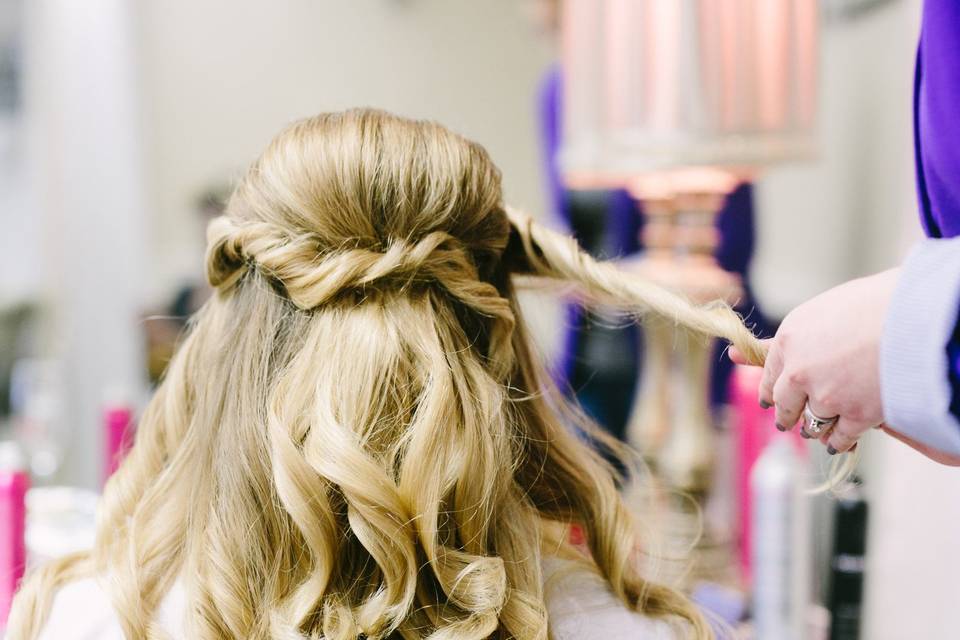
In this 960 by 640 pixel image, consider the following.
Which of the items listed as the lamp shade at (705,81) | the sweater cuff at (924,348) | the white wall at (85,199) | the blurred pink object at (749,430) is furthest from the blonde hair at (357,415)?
the white wall at (85,199)

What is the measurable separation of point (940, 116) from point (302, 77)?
2.11m

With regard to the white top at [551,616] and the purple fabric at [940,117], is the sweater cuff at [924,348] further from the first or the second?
the white top at [551,616]

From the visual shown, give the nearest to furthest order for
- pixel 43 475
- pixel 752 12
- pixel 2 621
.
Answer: pixel 2 621, pixel 752 12, pixel 43 475

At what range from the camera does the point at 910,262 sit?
1.44ft

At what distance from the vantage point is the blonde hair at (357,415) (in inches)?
20.6

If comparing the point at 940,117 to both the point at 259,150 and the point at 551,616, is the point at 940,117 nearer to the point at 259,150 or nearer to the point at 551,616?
the point at 551,616

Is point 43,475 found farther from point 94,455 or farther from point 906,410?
point 906,410

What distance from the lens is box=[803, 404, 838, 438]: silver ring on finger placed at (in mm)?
484

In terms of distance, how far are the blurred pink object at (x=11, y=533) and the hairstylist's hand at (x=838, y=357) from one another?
565 millimetres

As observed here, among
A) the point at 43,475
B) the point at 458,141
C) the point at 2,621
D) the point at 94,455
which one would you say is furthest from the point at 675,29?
the point at 94,455

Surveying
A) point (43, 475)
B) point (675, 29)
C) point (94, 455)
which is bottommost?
point (94, 455)

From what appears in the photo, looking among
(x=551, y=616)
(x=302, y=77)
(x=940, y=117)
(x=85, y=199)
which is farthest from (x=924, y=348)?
(x=302, y=77)

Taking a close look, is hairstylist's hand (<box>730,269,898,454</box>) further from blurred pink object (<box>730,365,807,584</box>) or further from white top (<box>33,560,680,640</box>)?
blurred pink object (<box>730,365,807,584</box>)

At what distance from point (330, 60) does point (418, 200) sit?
6.55 feet
